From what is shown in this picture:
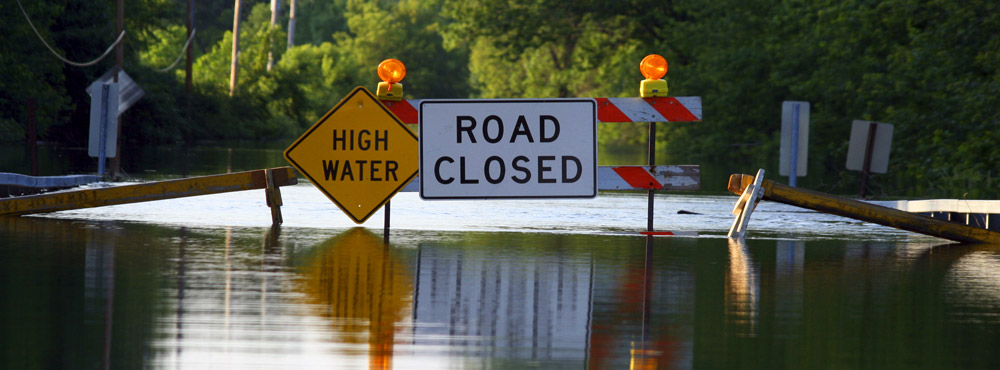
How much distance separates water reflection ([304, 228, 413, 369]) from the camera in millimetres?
6254

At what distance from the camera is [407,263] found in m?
9.28

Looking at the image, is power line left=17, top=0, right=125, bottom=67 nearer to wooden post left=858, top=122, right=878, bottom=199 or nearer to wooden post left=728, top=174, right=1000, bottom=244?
wooden post left=858, top=122, right=878, bottom=199

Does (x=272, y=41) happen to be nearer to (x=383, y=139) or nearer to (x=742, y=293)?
(x=383, y=139)

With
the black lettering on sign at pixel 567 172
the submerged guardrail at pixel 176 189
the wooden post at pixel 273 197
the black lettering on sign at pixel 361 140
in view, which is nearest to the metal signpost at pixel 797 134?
the black lettering on sign at pixel 567 172

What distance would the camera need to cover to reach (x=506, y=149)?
11.2 metres

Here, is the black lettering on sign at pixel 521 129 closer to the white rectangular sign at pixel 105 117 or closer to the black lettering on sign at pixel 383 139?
the black lettering on sign at pixel 383 139

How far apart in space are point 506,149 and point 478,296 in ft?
12.1

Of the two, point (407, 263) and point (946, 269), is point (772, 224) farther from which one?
point (407, 263)

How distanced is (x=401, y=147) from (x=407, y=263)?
231 cm

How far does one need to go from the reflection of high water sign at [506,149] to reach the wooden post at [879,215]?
1.52m

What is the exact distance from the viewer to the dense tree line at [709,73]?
25.6 metres

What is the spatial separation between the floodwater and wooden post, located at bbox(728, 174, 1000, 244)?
0.59 feet

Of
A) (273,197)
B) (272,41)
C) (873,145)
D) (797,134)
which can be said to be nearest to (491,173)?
(273,197)

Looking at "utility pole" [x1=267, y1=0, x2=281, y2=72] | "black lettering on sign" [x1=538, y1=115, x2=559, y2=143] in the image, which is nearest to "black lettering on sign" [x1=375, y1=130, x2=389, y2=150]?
"black lettering on sign" [x1=538, y1=115, x2=559, y2=143]
